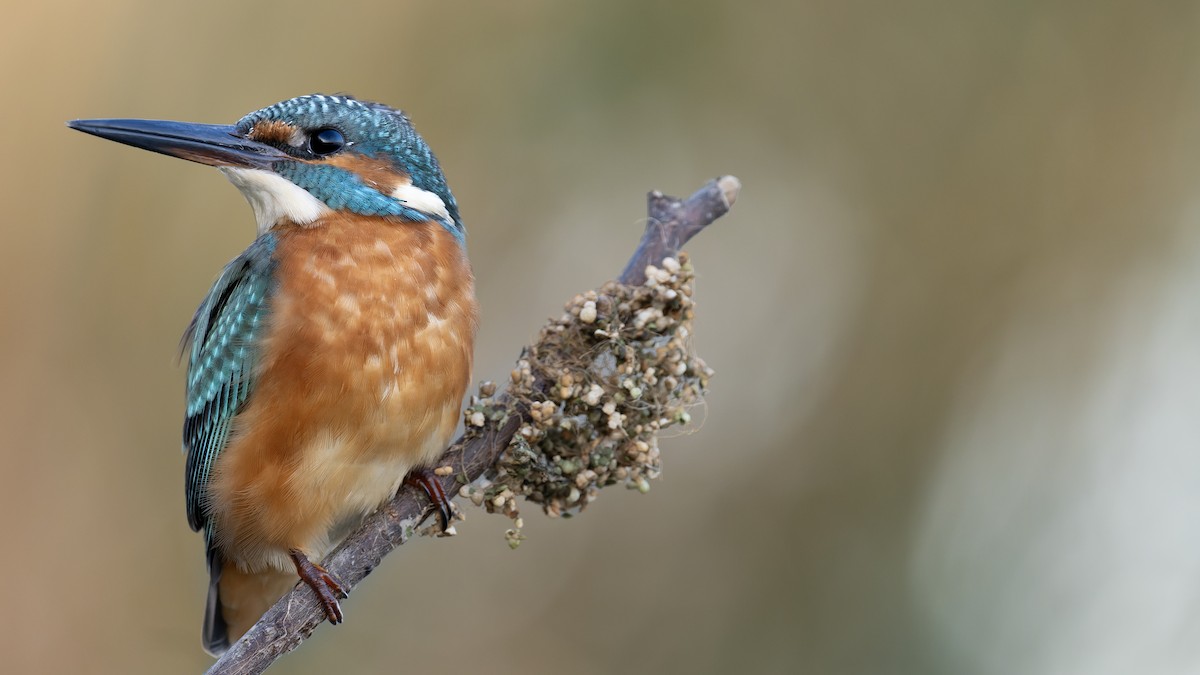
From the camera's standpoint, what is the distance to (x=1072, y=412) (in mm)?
4715

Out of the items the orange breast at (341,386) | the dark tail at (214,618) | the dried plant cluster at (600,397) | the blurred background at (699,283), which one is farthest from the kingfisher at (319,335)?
the blurred background at (699,283)

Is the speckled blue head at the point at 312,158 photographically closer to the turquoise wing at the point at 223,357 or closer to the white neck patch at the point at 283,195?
the white neck patch at the point at 283,195

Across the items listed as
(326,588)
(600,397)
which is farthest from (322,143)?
(326,588)

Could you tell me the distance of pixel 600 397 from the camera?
8.57 ft

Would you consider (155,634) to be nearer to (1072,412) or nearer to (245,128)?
(245,128)

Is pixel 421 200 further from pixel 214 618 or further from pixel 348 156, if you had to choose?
pixel 214 618

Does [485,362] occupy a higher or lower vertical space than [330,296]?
higher

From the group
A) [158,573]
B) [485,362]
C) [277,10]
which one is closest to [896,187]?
[485,362]

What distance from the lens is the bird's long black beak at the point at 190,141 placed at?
2.85 m

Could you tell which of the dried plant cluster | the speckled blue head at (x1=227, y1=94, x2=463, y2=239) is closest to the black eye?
the speckled blue head at (x1=227, y1=94, x2=463, y2=239)

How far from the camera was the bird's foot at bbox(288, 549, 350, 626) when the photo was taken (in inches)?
103

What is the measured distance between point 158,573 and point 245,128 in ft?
8.30

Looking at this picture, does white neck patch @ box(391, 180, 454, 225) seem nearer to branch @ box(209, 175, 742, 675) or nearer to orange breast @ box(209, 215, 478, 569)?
orange breast @ box(209, 215, 478, 569)

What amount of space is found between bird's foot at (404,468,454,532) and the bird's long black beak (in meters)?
0.95
